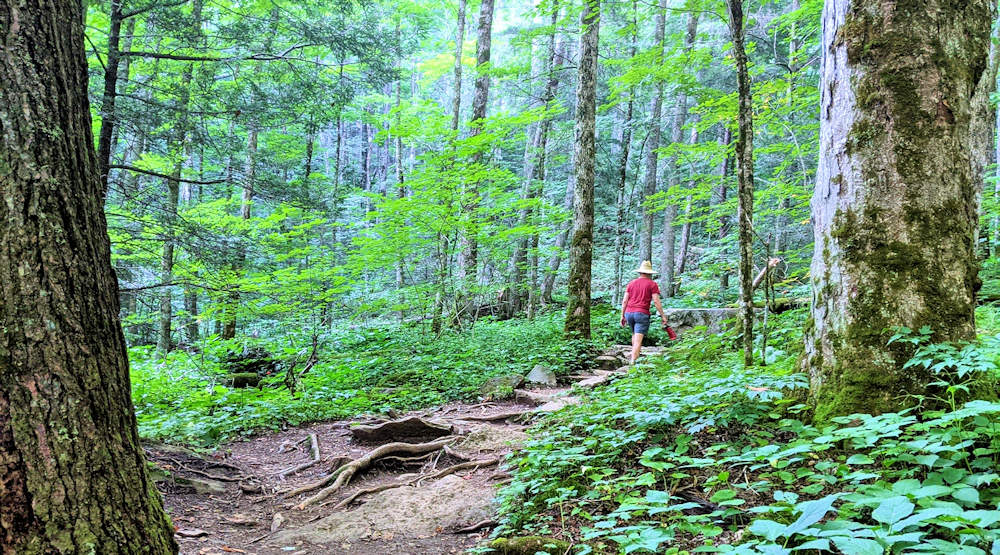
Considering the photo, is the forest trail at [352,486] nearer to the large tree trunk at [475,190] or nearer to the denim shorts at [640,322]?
the denim shorts at [640,322]

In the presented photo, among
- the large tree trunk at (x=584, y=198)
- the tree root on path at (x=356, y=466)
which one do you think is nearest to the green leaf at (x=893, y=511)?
the tree root on path at (x=356, y=466)

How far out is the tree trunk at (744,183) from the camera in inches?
174

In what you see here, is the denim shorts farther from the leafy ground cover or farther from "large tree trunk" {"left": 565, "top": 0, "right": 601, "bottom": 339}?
the leafy ground cover

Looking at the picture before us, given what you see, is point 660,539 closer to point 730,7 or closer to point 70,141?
point 70,141

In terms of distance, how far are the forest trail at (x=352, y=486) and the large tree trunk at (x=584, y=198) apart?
3.15 meters

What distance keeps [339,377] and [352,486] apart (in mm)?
4489

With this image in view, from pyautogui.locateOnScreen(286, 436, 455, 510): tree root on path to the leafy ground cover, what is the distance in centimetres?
181

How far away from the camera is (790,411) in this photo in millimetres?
3109

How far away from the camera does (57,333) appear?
79.3 inches

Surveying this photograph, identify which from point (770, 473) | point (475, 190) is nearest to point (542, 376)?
point (475, 190)

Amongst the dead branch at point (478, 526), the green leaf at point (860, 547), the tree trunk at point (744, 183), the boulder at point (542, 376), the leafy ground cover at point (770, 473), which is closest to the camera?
the green leaf at point (860, 547)

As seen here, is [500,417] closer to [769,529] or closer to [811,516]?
[769,529]

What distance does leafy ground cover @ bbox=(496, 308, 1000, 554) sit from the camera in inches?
64.2

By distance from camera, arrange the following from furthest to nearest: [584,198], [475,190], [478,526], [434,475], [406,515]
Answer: [475,190] < [584,198] < [434,475] < [406,515] < [478,526]
